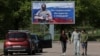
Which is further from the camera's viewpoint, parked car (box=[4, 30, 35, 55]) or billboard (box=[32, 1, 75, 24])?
billboard (box=[32, 1, 75, 24])

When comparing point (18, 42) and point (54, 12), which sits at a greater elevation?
point (54, 12)

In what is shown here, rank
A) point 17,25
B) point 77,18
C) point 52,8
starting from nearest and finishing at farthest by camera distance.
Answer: point 52,8 → point 77,18 → point 17,25

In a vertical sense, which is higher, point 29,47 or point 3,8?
point 3,8

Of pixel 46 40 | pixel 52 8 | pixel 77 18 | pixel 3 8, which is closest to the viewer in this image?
pixel 3 8

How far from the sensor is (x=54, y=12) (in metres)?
60.4

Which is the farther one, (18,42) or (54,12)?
(54,12)

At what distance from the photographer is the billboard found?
2357 inches

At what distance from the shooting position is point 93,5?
7212 cm

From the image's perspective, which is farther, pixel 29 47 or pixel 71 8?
pixel 71 8

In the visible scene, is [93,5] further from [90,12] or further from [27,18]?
[27,18]

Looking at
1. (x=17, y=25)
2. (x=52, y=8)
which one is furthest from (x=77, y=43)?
(x=17, y=25)

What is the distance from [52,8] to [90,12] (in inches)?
536

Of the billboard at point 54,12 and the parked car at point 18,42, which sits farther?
the billboard at point 54,12

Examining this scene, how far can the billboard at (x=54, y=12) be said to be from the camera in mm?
59875
